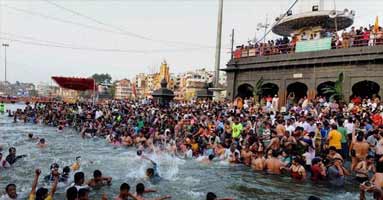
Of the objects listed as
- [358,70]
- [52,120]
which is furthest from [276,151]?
[52,120]

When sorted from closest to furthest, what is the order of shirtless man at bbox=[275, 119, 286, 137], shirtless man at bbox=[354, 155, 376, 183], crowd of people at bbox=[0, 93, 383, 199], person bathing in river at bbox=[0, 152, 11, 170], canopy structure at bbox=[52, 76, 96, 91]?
shirtless man at bbox=[354, 155, 376, 183] → crowd of people at bbox=[0, 93, 383, 199] → person bathing in river at bbox=[0, 152, 11, 170] → shirtless man at bbox=[275, 119, 286, 137] → canopy structure at bbox=[52, 76, 96, 91]

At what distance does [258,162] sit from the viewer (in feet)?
41.1

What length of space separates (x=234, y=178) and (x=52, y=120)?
23.6 m

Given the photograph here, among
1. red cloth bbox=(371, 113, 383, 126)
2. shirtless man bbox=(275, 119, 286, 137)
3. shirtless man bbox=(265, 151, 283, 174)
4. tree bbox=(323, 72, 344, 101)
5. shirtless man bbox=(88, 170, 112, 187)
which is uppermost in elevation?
tree bbox=(323, 72, 344, 101)

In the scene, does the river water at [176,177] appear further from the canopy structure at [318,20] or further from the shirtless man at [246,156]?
the canopy structure at [318,20]

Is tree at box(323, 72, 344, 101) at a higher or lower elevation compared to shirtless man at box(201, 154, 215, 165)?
higher

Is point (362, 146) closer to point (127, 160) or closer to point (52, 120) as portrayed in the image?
point (127, 160)

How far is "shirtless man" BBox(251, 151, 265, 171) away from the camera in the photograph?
12.5 metres

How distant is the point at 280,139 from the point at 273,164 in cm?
114

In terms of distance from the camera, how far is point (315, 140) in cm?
1298

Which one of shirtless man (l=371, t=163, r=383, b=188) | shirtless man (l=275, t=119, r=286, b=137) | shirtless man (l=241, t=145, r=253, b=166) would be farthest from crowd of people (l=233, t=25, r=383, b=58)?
shirtless man (l=371, t=163, r=383, b=188)

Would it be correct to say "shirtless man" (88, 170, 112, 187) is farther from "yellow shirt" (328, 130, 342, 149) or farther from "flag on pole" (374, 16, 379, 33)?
"flag on pole" (374, 16, 379, 33)

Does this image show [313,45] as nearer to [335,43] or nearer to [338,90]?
[335,43]

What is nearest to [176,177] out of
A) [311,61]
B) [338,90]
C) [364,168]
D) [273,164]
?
[273,164]
